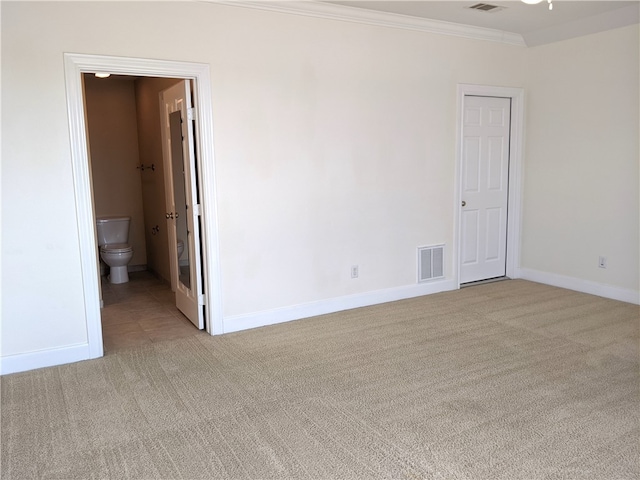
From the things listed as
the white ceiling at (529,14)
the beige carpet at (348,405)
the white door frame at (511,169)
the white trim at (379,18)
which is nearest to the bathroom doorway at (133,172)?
the white trim at (379,18)

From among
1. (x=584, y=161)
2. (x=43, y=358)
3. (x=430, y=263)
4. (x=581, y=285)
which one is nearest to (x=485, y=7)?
(x=584, y=161)

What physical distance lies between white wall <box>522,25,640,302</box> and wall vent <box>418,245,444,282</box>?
1.22 m

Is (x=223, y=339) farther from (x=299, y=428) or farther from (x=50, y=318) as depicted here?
(x=299, y=428)

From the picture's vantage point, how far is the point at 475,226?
5.59 metres

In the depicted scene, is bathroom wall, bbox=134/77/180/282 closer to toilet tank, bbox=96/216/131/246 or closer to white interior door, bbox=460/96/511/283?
toilet tank, bbox=96/216/131/246

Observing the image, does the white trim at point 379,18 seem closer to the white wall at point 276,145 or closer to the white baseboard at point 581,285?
the white wall at point 276,145

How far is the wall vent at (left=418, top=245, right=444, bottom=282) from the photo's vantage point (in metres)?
5.17

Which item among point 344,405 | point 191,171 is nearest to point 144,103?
point 191,171

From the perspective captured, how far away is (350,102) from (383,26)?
2.50 feet

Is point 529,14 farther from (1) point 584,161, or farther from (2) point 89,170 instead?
(2) point 89,170

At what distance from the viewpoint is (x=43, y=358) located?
3516 millimetres

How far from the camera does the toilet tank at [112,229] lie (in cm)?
615

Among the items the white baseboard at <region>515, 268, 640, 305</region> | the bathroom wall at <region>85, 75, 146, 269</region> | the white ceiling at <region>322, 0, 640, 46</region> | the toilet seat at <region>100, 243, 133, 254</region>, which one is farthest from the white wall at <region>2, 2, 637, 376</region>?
the bathroom wall at <region>85, 75, 146, 269</region>

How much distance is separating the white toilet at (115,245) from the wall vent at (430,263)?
3.36 m
